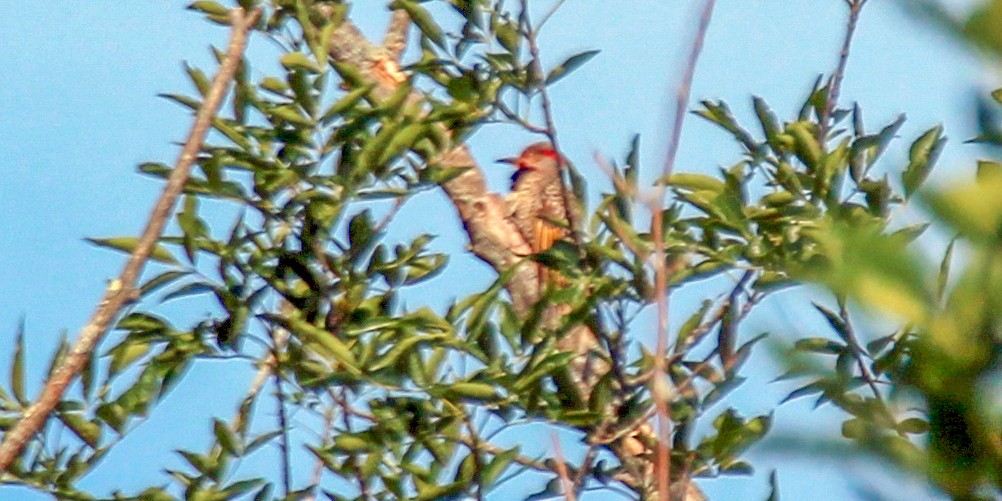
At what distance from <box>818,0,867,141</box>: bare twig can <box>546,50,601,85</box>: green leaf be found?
442 millimetres

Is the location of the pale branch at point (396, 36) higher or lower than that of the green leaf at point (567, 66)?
higher

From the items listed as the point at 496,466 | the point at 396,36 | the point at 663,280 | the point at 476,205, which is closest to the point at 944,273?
the point at 663,280

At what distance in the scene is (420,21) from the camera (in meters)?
2.54

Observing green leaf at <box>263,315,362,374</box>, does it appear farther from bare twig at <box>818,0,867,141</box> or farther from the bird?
the bird

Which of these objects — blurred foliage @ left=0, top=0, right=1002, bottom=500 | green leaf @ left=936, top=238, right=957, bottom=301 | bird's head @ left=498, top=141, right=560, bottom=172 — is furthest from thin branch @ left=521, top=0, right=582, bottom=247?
bird's head @ left=498, top=141, right=560, bottom=172

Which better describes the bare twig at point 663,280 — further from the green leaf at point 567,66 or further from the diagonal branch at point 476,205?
the diagonal branch at point 476,205

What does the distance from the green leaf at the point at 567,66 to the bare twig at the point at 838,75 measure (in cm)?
44

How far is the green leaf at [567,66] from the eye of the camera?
2508mm

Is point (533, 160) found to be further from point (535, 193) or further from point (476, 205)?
point (476, 205)

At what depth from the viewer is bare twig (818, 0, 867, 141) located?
2402mm

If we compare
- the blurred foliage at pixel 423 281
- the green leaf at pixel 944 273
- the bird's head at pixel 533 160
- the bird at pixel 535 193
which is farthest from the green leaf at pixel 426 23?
the bird's head at pixel 533 160

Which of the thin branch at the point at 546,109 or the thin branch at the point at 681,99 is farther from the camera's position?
the thin branch at the point at 546,109

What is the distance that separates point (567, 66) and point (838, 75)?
1.60 ft

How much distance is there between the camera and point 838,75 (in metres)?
2.46
